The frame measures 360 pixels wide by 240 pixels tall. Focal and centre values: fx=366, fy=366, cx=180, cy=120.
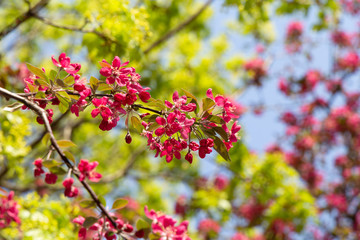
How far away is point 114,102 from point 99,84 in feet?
0.43

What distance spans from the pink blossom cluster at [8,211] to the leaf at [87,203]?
1.08m

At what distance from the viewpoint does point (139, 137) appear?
6.61 m

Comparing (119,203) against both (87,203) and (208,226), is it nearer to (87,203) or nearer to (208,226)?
(87,203)

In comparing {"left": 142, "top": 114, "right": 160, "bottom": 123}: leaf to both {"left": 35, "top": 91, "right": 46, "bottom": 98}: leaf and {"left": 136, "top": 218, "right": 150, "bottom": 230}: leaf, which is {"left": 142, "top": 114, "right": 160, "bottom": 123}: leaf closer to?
{"left": 35, "top": 91, "right": 46, "bottom": 98}: leaf

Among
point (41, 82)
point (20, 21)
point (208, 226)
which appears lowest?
point (41, 82)

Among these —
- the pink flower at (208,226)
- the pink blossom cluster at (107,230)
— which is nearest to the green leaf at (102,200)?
the pink blossom cluster at (107,230)

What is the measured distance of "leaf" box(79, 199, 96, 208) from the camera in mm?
2143

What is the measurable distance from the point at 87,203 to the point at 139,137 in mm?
4464

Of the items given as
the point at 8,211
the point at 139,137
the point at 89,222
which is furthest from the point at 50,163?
the point at 139,137

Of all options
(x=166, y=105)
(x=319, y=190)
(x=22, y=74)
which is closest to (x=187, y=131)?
(x=166, y=105)

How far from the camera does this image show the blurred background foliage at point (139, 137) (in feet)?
11.8

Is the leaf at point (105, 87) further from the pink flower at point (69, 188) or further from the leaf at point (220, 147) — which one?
the leaf at point (220, 147)

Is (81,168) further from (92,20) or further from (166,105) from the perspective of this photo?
(92,20)

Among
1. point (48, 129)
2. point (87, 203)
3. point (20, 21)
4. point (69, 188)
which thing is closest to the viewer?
point (48, 129)
